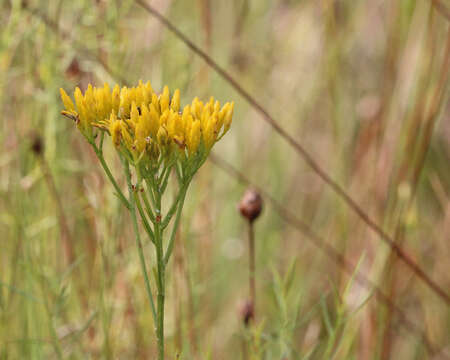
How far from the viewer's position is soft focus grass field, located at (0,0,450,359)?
1.12 metres

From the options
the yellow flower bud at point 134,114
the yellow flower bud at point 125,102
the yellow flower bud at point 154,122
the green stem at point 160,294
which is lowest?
the green stem at point 160,294

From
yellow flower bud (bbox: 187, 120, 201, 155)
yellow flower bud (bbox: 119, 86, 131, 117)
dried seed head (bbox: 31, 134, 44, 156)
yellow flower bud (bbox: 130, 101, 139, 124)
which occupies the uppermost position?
dried seed head (bbox: 31, 134, 44, 156)

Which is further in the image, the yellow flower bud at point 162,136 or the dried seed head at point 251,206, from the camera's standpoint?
the dried seed head at point 251,206

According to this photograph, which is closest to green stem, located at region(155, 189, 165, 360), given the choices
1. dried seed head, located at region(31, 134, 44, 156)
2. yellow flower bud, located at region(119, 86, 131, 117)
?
yellow flower bud, located at region(119, 86, 131, 117)

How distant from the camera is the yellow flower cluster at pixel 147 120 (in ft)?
2.10

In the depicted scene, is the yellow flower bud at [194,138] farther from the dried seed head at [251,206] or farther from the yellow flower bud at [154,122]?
the dried seed head at [251,206]

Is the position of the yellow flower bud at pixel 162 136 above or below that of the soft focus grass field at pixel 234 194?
below

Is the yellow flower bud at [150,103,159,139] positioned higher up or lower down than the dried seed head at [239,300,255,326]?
higher up

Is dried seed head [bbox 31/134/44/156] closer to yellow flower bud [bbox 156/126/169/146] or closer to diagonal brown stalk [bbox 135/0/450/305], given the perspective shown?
diagonal brown stalk [bbox 135/0/450/305]

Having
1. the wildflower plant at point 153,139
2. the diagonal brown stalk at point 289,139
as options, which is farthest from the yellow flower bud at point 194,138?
the diagonal brown stalk at point 289,139

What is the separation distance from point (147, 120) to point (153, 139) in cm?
2

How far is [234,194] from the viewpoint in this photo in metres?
1.81

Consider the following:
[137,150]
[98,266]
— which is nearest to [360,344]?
[98,266]

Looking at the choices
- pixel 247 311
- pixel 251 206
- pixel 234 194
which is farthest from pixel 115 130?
pixel 234 194
